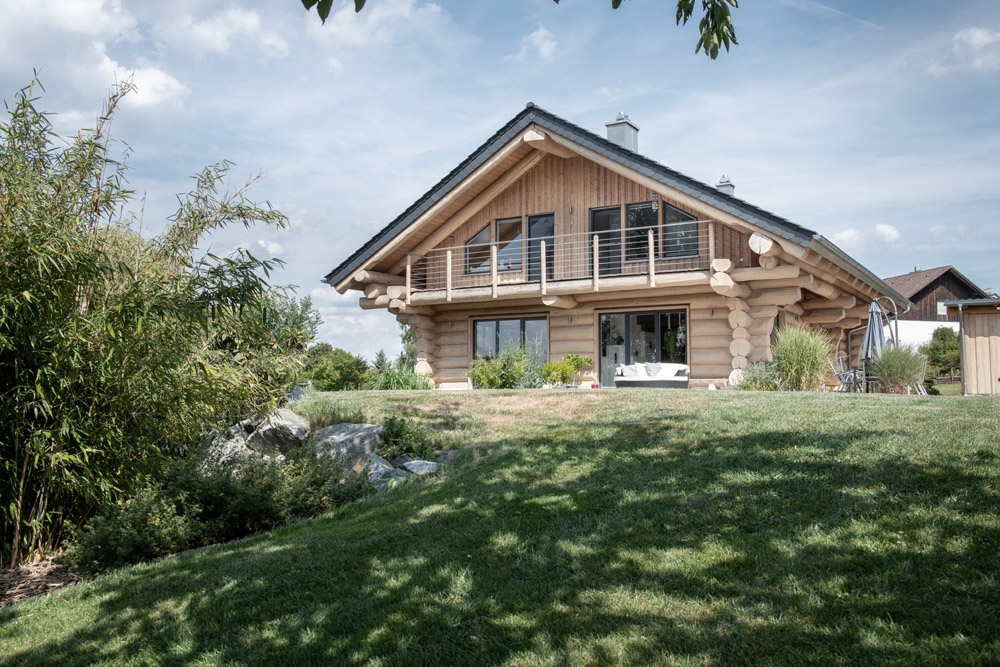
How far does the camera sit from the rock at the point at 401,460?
7.58 m

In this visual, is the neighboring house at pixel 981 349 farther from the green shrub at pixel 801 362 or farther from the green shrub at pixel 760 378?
the green shrub at pixel 760 378

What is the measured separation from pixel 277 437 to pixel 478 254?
947 centimetres

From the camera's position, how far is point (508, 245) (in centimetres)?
1655

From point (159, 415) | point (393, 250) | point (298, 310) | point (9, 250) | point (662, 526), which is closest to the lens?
point (662, 526)

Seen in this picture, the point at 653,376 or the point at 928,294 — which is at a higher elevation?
the point at 928,294

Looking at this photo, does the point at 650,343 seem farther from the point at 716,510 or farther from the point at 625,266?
the point at 716,510

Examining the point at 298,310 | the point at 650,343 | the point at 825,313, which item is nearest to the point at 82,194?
the point at 298,310

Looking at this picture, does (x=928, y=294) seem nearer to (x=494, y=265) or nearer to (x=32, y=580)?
(x=494, y=265)

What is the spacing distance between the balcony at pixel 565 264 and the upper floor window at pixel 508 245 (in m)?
0.02

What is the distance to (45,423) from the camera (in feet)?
17.4

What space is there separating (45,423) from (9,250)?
134 cm

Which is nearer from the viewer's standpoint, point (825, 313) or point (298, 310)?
point (298, 310)

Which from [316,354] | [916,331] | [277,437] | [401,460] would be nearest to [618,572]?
[401,460]

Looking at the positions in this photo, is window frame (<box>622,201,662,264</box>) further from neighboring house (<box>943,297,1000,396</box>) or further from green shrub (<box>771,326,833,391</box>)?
neighboring house (<box>943,297,1000,396</box>)
